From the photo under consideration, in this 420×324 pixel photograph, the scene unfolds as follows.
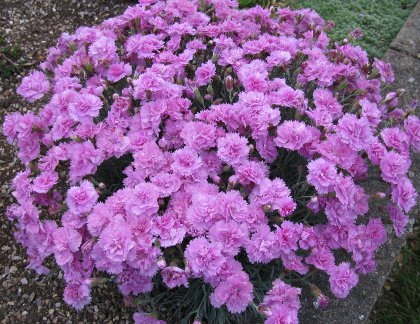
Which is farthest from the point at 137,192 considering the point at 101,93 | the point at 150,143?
the point at 101,93

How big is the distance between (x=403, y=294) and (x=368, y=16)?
2.13 metres

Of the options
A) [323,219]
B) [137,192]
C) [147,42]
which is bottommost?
[323,219]

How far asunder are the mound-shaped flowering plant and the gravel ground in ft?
1.00

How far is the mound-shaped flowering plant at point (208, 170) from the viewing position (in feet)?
6.21

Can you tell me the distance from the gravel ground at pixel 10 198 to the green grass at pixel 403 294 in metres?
1.50

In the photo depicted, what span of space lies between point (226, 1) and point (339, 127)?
1215 millimetres

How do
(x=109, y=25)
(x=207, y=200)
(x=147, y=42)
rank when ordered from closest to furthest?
(x=207, y=200) < (x=147, y=42) < (x=109, y=25)

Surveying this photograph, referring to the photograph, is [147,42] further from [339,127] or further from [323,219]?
[323,219]

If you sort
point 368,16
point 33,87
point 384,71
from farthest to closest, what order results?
point 368,16, point 384,71, point 33,87

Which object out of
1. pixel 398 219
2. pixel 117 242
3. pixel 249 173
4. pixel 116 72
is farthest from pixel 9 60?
pixel 398 219

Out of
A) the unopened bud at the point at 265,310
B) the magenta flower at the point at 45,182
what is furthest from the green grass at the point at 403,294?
the magenta flower at the point at 45,182

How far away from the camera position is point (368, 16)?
3.69 metres

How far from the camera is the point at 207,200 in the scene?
74.5 inches

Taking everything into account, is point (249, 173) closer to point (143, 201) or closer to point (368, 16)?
point (143, 201)
